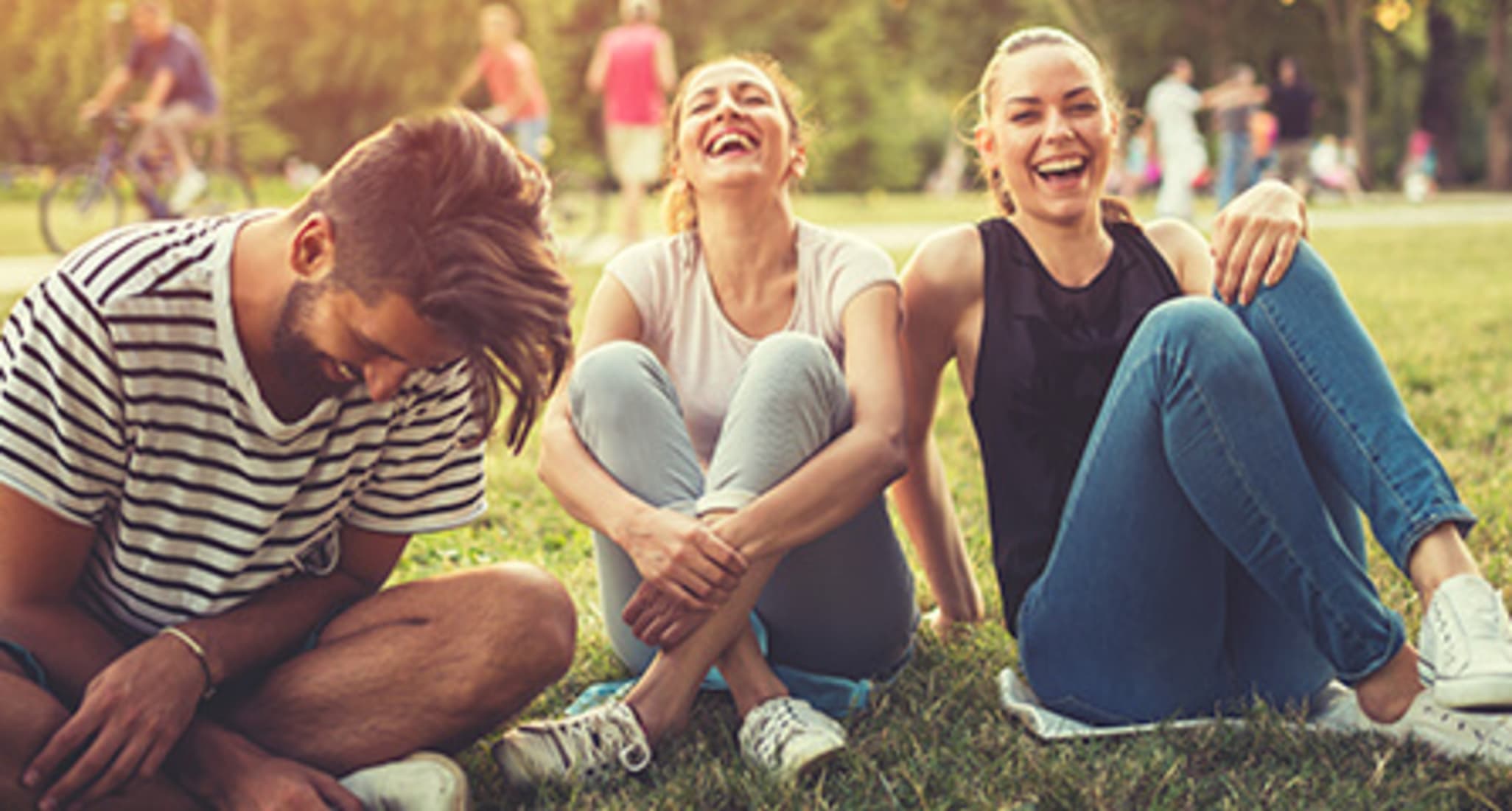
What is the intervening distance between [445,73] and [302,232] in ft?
93.0

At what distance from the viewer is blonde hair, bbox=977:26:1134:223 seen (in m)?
2.90

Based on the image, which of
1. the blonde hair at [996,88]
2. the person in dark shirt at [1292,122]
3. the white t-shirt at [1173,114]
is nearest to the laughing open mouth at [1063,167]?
the blonde hair at [996,88]

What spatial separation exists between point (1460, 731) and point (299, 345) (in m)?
1.93

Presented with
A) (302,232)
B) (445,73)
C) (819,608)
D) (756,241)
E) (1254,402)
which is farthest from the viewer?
(445,73)

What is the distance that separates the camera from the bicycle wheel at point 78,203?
1185 centimetres

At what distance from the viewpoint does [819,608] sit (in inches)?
110

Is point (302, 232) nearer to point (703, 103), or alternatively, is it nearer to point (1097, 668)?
point (703, 103)

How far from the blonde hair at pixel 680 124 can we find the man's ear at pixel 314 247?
1.21 m

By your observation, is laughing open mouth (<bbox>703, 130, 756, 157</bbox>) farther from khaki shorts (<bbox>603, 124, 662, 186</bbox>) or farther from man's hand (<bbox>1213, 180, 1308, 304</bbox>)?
khaki shorts (<bbox>603, 124, 662, 186</bbox>)

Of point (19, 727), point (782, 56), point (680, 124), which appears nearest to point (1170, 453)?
point (680, 124)

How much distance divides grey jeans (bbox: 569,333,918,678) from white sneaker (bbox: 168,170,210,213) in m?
10.2

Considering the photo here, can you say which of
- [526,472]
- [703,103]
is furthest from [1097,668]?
[526,472]

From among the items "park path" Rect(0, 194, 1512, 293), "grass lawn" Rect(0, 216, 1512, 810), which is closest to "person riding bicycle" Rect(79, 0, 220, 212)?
"park path" Rect(0, 194, 1512, 293)

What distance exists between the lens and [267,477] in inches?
86.2
